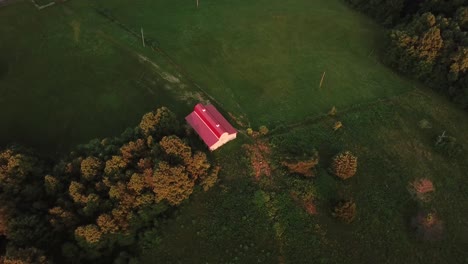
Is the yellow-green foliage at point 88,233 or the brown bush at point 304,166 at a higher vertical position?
the brown bush at point 304,166

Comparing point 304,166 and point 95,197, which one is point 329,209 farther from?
point 95,197

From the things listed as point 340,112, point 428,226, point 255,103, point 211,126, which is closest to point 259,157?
point 211,126

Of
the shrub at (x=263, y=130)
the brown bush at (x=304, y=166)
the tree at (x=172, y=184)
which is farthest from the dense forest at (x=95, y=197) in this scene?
the brown bush at (x=304, y=166)

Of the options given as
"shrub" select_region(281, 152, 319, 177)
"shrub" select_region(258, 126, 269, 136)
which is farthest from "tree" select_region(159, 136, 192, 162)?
"shrub" select_region(281, 152, 319, 177)

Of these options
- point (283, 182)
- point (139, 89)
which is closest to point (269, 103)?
point (283, 182)

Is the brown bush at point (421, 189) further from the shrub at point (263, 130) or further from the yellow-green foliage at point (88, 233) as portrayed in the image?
the yellow-green foliage at point (88, 233)

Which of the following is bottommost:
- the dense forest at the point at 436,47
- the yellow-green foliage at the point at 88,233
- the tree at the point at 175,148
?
the yellow-green foliage at the point at 88,233

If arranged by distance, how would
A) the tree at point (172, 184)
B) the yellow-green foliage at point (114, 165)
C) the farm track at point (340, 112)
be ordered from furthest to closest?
the farm track at point (340, 112) < the yellow-green foliage at point (114, 165) < the tree at point (172, 184)
